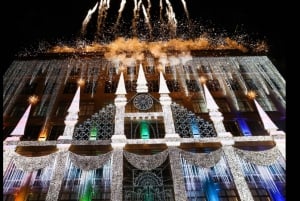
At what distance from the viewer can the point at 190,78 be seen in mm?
29453

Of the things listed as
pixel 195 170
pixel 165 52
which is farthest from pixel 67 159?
pixel 165 52

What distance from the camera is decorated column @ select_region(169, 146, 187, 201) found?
63.7 feet

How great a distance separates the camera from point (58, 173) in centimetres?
2061

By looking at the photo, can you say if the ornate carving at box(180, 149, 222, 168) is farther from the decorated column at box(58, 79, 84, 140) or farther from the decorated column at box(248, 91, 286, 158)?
the decorated column at box(58, 79, 84, 140)

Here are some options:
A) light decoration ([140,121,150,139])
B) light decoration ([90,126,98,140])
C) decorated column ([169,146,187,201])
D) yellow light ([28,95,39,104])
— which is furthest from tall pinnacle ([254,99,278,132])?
yellow light ([28,95,39,104])

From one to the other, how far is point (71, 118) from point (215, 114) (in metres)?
12.2

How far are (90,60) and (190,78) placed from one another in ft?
34.6

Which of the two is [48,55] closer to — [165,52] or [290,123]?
[165,52]

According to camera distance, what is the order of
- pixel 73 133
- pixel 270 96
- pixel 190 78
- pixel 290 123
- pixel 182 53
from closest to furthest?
pixel 290 123
pixel 73 133
pixel 270 96
pixel 190 78
pixel 182 53

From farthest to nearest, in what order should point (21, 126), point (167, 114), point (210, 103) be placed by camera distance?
point (210, 103) < point (167, 114) < point (21, 126)

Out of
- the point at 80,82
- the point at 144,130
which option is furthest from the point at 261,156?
the point at 80,82

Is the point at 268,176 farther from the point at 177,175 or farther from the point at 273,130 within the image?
the point at 177,175

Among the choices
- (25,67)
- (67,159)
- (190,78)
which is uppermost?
(25,67)

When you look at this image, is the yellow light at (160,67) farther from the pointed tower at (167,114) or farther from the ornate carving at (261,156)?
the ornate carving at (261,156)
